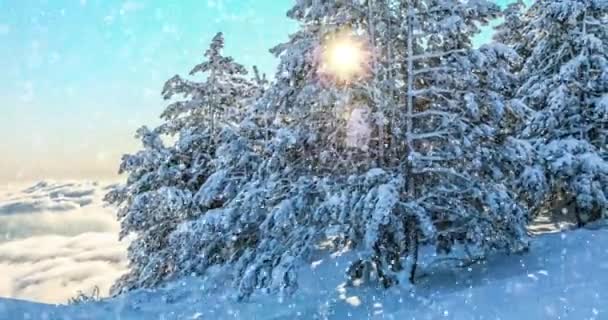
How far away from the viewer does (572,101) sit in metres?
19.1

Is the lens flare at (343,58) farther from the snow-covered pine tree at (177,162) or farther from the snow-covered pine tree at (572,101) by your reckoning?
the snow-covered pine tree at (177,162)

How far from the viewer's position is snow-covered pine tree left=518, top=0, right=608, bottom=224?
58.7 feet

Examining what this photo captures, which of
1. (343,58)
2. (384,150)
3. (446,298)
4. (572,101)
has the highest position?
(343,58)

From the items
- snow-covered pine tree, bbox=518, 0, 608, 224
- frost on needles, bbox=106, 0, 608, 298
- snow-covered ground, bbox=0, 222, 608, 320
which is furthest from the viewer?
snow-covered pine tree, bbox=518, 0, 608, 224

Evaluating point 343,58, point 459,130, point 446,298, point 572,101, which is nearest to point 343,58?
point 343,58

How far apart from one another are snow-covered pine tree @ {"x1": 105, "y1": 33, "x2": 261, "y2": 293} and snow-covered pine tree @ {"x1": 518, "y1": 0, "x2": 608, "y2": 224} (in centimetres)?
1083

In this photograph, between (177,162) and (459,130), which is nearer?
(459,130)

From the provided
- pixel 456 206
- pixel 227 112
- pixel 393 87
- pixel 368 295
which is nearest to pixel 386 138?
pixel 393 87

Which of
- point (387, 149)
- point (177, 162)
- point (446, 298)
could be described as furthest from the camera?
point (177, 162)

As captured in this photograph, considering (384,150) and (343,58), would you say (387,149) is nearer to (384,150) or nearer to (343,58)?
(384,150)

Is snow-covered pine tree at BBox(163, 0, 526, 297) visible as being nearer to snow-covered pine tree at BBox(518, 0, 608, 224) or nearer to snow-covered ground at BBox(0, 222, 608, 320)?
snow-covered ground at BBox(0, 222, 608, 320)

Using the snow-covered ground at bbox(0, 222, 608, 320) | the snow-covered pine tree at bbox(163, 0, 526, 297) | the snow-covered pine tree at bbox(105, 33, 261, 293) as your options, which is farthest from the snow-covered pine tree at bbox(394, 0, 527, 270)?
the snow-covered pine tree at bbox(105, 33, 261, 293)

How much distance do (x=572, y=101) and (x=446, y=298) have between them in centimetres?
1082

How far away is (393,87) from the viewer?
45.9 feet
